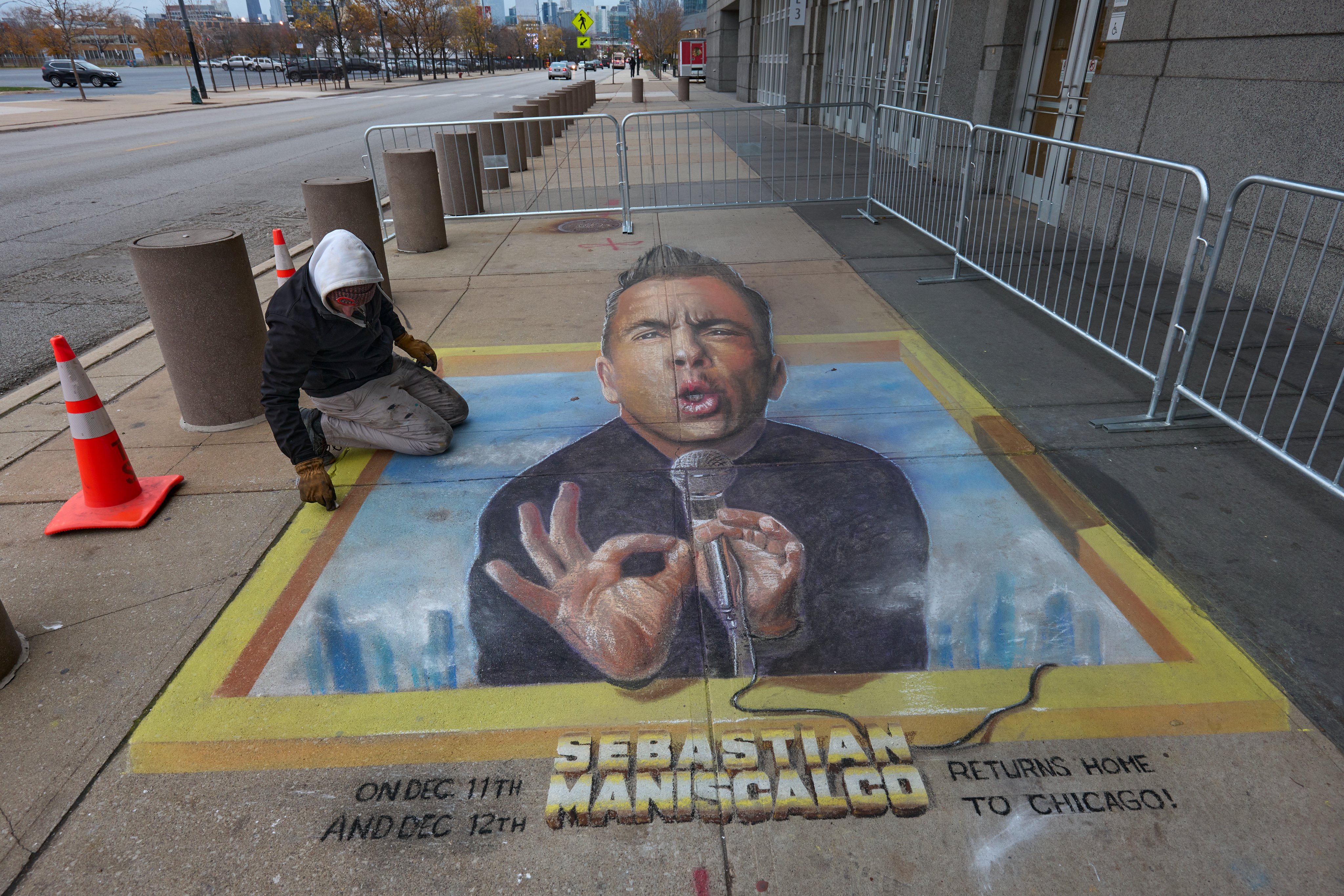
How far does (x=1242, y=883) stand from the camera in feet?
6.65

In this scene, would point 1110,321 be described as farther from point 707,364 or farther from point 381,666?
point 381,666

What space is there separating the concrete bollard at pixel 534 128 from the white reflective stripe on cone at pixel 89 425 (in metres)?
13.5

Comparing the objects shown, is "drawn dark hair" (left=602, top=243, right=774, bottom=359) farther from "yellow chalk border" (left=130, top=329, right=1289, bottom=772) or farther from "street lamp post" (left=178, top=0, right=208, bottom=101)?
"street lamp post" (left=178, top=0, right=208, bottom=101)

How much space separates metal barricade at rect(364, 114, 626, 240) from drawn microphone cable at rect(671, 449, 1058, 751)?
5089 mm

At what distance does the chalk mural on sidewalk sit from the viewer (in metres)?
2.85

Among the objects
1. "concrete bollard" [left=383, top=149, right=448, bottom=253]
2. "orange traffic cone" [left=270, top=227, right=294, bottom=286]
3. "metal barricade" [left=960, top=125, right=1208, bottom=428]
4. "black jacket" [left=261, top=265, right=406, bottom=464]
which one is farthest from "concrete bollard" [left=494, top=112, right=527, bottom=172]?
"black jacket" [left=261, top=265, right=406, bottom=464]

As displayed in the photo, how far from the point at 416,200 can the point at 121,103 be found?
3886cm

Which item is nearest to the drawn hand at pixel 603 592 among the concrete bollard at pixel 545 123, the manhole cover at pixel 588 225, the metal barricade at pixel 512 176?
the metal barricade at pixel 512 176

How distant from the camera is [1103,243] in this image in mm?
4453

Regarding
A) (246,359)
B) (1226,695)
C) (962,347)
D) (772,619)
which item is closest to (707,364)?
(962,347)

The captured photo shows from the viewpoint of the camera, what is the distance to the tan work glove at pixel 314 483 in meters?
3.73

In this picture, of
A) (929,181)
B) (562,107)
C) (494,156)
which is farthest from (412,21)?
(929,181)

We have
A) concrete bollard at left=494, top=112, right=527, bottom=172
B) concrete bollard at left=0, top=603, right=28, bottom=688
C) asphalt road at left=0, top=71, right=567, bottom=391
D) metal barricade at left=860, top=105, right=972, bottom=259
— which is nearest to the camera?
concrete bollard at left=0, top=603, right=28, bottom=688

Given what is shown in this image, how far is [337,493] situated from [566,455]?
119 cm
